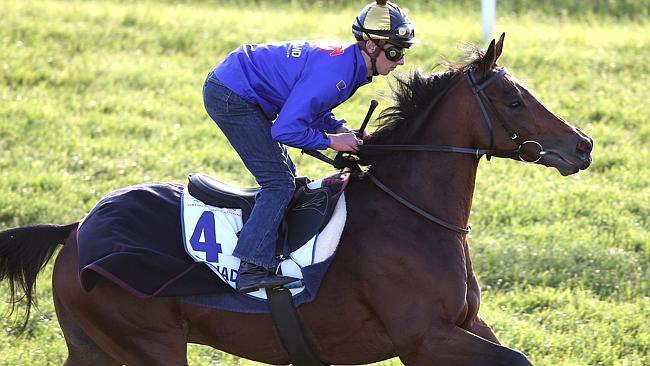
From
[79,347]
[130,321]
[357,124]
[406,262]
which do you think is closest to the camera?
[406,262]

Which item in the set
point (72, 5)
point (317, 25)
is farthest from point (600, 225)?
point (72, 5)

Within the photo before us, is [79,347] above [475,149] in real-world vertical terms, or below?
below

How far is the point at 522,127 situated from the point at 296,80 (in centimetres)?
119

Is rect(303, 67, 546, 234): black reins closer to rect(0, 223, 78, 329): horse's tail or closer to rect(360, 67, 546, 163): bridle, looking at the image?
rect(360, 67, 546, 163): bridle

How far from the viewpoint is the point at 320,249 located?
5203mm

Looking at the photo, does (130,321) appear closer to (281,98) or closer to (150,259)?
(150,259)

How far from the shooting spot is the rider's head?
201 inches

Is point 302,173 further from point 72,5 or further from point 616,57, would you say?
point 72,5

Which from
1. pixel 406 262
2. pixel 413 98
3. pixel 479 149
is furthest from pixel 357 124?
pixel 406 262

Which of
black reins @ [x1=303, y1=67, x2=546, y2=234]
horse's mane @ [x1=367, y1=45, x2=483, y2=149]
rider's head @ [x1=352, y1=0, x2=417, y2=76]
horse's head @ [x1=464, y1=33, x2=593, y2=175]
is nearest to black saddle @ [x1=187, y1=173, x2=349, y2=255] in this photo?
black reins @ [x1=303, y1=67, x2=546, y2=234]

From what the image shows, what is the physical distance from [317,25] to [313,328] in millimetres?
9122

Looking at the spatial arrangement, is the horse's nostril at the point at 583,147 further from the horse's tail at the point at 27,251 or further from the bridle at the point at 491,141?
the horse's tail at the point at 27,251

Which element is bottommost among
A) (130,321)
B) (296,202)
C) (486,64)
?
(130,321)

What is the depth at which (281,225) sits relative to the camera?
5.29 meters
